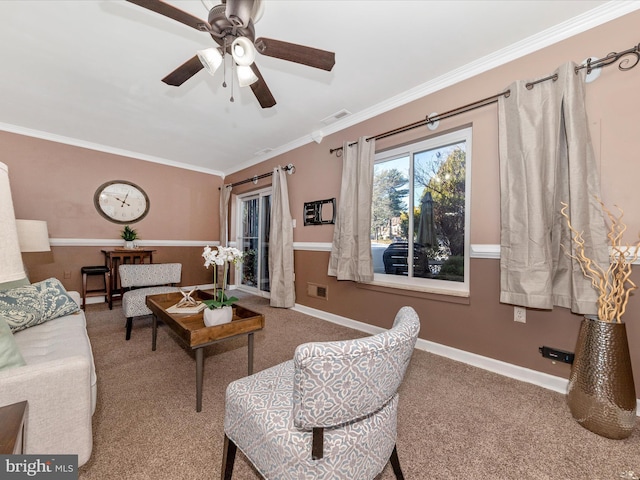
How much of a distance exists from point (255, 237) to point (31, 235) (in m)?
3.17

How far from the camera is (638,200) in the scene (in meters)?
1.60

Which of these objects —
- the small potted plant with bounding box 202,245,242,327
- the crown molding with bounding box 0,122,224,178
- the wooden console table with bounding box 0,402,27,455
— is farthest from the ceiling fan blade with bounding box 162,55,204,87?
the crown molding with bounding box 0,122,224,178

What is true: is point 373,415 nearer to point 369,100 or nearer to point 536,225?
point 536,225

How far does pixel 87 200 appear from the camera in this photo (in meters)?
4.21

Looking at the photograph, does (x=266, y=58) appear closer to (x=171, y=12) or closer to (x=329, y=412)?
(x=171, y=12)

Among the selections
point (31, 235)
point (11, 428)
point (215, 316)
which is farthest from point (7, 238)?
point (31, 235)

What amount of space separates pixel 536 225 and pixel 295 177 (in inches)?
117

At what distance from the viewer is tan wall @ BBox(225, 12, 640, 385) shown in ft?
5.38

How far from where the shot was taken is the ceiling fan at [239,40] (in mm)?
1335

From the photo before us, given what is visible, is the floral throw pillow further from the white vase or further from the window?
the window

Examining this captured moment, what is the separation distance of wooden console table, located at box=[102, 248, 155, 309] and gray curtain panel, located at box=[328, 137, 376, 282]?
3.27m

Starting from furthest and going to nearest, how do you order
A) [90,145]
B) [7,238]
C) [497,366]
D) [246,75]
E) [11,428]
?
[90,145]
[497,366]
[246,75]
[11,428]
[7,238]

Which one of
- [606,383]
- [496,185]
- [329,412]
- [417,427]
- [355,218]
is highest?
[496,185]

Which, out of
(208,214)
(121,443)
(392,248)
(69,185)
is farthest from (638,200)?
(69,185)
